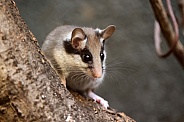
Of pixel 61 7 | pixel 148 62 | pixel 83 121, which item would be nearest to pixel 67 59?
pixel 83 121

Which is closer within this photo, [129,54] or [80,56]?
[80,56]

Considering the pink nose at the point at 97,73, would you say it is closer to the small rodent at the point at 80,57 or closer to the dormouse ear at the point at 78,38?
the small rodent at the point at 80,57

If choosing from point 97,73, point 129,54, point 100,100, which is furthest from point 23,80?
point 129,54

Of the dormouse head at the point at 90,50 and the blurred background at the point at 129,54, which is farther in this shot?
the blurred background at the point at 129,54

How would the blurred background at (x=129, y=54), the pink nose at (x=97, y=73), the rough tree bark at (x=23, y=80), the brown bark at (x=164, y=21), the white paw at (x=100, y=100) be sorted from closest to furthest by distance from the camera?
the rough tree bark at (x=23, y=80) → the brown bark at (x=164, y=21) → the pink nose at (x=97, y=73) → the white paw at (x=100, y=100) → the blurred background at (x=129, y=54)

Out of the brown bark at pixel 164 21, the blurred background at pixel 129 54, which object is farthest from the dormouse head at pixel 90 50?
the blurred background at pixel 129 54

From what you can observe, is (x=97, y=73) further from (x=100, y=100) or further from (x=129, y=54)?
(x=129, y=54)
